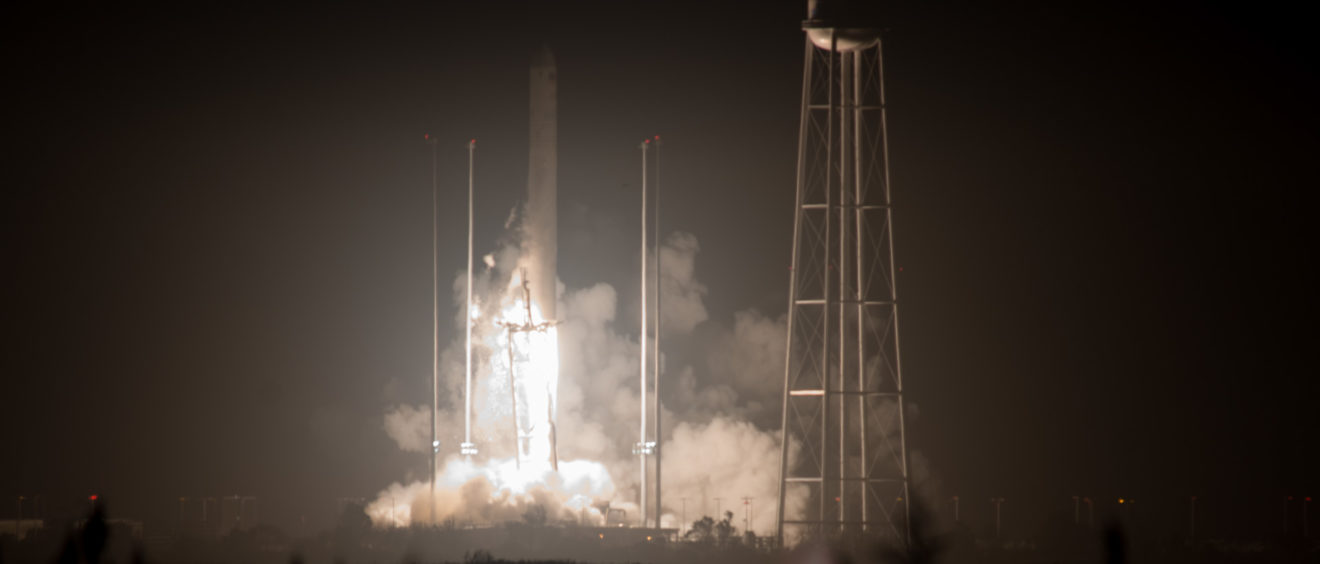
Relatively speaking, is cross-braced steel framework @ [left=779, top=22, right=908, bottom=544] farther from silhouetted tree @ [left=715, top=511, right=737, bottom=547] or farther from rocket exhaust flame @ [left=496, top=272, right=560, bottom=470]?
rocket exhaust flame @ [left=496, top=272, right=560, bottom=470]

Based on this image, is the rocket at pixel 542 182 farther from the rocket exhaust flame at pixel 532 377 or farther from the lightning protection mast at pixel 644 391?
the lightning protection mast at pixel 644 391

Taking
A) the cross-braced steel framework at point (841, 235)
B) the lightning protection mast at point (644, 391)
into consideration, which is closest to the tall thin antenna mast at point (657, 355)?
the lightning protection mast at point (644, 391)

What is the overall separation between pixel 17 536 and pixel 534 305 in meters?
18.3

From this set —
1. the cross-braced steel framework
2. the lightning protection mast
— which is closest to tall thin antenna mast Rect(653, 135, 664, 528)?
the lightning protection mast

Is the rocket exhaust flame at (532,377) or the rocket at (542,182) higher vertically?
the rocket at (542,182)

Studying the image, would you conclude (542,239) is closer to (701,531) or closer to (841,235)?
(701,531)

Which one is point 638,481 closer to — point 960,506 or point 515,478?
point 515,478

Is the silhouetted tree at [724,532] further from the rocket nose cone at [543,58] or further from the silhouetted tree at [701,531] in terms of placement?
the rocket nose cone at [543,58]

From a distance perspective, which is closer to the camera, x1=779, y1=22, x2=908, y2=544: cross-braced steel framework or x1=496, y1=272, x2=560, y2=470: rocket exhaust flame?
x1=779, y1=22, x2=908, y2=544: cross-braced steel framework

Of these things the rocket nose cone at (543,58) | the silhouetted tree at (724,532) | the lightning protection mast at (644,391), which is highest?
the rocket nose cone at (543,58)

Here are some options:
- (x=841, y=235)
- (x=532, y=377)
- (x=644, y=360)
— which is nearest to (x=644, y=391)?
(x=644, y=360)

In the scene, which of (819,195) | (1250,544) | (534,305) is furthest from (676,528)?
(1250,544)

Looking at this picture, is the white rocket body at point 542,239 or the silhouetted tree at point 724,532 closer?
the silhouetted tree at point 724,532

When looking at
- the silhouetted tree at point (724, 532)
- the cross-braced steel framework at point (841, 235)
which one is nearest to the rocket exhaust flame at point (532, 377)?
the silhouetted tree at point (724, 532)
